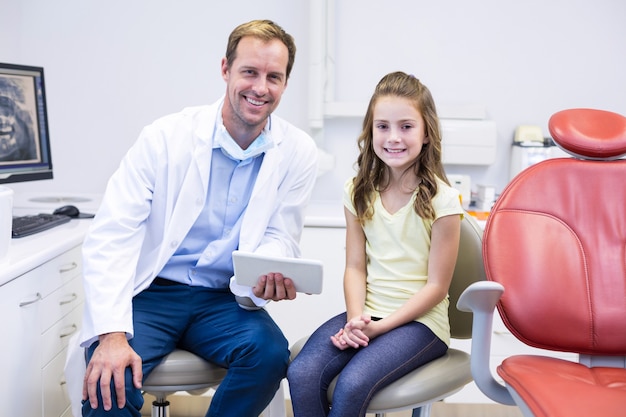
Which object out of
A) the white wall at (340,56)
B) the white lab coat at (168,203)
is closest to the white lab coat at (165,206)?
the white lab coat at (168,203)

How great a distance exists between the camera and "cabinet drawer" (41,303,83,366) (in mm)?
1972

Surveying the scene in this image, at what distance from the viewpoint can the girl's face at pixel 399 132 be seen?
1715mm

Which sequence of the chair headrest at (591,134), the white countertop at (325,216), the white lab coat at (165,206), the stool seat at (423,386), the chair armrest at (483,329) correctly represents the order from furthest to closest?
1. the white countertop at (325,216)
2. the white lab coat at (165,206)
3. the chair headrest at (591,134)
4. the stool seat at (423,386)
5. the chair armrest at (483,329)

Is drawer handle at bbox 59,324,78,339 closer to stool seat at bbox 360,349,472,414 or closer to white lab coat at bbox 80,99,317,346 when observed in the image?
white lab coat at bbox 80,99,317,346

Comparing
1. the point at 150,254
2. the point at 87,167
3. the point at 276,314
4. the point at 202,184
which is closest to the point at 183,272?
the point at 150,254

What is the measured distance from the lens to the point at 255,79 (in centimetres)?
188

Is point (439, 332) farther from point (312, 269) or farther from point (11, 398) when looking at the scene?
point (11, 398)

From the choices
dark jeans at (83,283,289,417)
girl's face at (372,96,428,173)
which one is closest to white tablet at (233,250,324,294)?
dark jeans at (83,283,289,417)

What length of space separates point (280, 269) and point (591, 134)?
772mm

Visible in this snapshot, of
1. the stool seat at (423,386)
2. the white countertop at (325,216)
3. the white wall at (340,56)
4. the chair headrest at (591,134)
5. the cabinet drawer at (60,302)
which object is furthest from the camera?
the white wall at (340,56)

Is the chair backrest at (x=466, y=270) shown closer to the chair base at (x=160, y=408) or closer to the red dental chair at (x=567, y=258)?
the red dental chair at (x=567, y=258)

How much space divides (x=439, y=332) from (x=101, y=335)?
30.5 inches

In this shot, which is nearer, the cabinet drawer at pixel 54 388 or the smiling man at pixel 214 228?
the smiling man at pixel 214 228

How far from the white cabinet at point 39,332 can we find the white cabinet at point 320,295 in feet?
2.57
